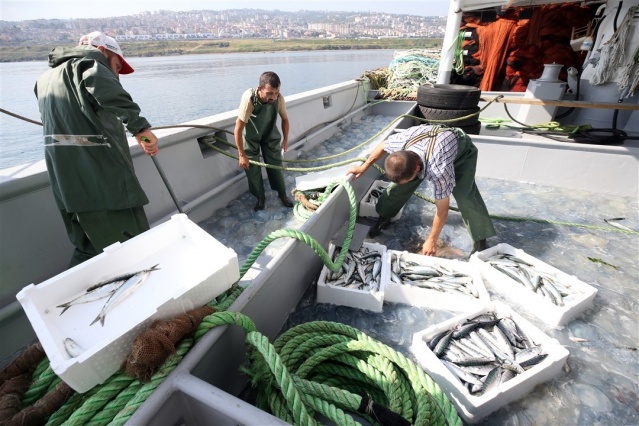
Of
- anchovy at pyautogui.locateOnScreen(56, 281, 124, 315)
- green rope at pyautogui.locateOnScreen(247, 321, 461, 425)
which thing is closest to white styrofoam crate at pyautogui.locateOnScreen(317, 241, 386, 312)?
green rope at pyautogui.locateOnScreen(247, 321, 461, 425)

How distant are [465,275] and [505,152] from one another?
3147 mm

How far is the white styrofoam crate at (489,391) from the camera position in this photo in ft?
6.09

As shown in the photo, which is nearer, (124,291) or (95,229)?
(124,291)

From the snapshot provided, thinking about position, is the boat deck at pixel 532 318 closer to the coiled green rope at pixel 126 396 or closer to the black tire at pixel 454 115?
the coiled green rope at pixel 126 396

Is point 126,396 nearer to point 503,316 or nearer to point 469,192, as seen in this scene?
point 503,316

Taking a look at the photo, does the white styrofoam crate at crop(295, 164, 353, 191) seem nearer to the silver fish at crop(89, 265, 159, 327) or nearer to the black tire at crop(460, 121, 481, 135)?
the silver fish at crop(89, 265, 159, 327)

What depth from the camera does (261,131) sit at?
12.8ft

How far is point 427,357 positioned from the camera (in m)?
A: 2.08

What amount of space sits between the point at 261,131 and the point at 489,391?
Result: 11.3 feet

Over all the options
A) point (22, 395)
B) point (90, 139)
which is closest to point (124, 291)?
point (22, 395)

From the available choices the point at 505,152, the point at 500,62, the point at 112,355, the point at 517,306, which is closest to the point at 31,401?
the point at 112,355

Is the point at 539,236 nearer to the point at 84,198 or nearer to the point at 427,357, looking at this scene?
the point at 427,357

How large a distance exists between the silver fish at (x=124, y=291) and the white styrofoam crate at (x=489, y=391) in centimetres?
182

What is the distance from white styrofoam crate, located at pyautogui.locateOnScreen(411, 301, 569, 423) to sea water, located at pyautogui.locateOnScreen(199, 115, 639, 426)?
3.2 inches
